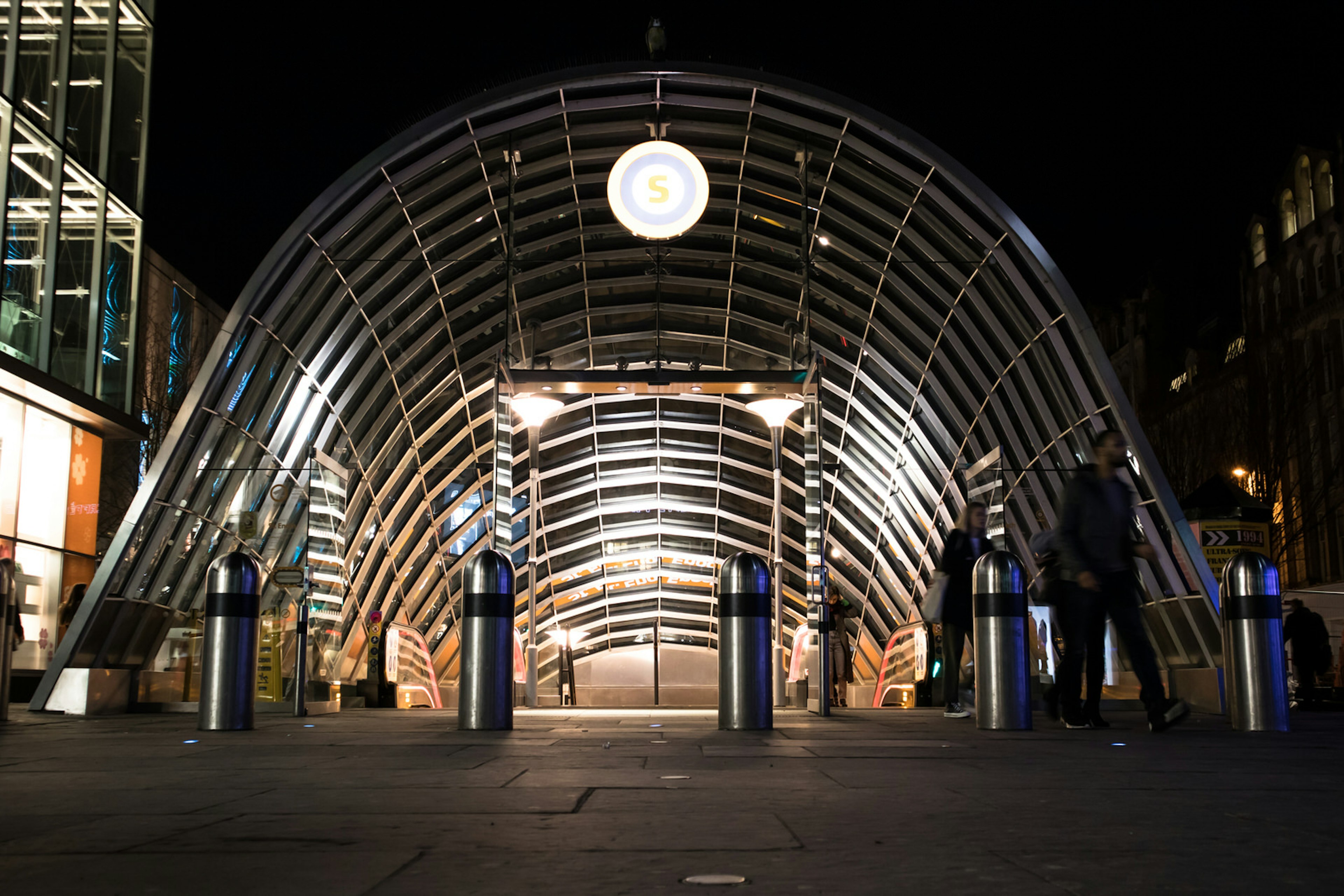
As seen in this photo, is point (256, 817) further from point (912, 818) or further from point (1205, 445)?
point (1205, 445)

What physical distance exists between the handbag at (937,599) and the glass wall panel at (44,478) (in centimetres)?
2175

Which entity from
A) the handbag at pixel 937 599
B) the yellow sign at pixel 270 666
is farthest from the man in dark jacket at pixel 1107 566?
the yellow sign at pixel 270 666

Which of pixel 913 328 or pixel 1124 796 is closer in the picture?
pixel 1124 796

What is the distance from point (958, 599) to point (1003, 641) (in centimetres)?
145

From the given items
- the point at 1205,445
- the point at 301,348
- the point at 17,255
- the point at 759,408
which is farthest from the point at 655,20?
the point at 1205,445

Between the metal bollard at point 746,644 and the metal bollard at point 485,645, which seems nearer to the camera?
the metal bollard at point 485,645

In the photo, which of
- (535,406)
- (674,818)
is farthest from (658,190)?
(674,818)

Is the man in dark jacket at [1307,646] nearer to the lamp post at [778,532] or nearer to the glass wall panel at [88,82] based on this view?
the lamp post at [778,532]

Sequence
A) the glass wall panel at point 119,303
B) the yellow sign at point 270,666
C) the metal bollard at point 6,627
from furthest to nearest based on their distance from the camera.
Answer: the glass wall panel at point 119,303
the yellow sign at point 270,666
the metal bollard at point 6,627

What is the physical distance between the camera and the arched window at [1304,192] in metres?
44.9

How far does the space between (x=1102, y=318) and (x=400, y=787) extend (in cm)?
6066

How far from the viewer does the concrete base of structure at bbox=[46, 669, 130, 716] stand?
14.5 meters

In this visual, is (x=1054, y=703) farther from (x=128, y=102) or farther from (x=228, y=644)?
(x=128, y=102)

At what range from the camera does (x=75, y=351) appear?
27422 millimetres
